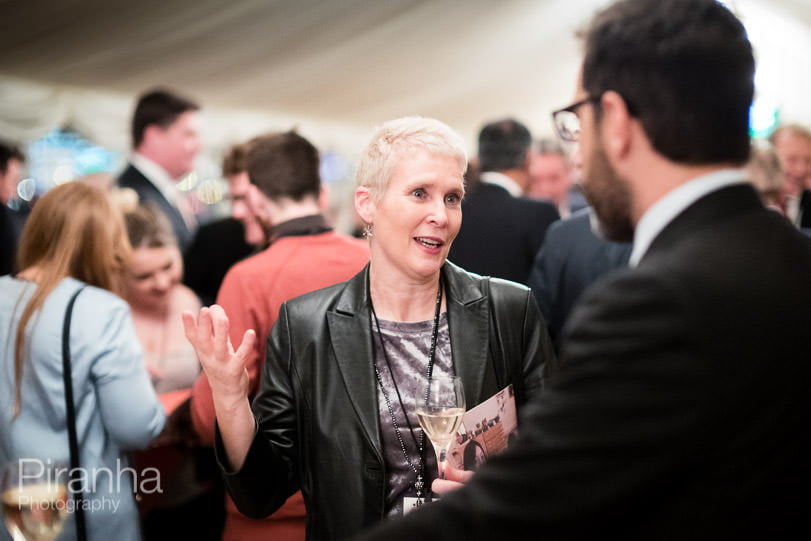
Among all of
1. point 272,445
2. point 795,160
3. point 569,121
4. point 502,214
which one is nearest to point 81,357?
point 272,445

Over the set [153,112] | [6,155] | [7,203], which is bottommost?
[7,203]

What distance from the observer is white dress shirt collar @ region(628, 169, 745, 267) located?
888 millimetres

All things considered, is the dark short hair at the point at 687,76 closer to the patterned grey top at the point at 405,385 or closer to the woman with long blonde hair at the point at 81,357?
the patterned grey top at the point at 405,385

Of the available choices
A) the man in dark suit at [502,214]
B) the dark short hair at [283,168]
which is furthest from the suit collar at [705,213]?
the dark short hair at [283,168]

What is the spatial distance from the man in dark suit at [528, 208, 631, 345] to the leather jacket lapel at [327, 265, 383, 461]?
3.78 feet

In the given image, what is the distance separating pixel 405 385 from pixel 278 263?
2.39ft

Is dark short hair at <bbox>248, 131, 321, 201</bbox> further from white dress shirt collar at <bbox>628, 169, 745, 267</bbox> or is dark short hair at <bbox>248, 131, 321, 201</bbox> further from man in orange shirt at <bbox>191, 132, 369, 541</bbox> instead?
white dress shirt collar at <bbox>628, 169, 745, 267</bbox>

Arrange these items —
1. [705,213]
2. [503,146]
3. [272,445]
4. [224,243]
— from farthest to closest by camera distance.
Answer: [224,243] → [503,146] → [272,445] → [705,213]

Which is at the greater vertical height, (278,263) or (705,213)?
(705,213)

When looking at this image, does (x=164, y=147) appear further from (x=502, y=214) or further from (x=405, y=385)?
(x=405, y=385)

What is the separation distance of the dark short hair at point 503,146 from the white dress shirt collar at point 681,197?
2542 millimetres

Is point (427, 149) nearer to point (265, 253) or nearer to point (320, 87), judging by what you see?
point (265, 253)

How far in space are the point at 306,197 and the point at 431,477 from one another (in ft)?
4.04

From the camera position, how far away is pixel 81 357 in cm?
195
